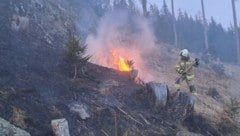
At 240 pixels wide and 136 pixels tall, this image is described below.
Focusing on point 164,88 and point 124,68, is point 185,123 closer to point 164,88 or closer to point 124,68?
point 164,88

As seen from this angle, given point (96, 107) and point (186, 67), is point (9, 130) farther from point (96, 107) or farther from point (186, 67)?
point (186, 67)

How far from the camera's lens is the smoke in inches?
1005

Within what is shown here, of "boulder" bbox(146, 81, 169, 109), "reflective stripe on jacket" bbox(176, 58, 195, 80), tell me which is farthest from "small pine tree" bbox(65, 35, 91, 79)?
"reflective stripe on jacket" bbox(176, 58, 195, 80)

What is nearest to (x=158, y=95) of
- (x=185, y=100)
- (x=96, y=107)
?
(x=185, y=100)

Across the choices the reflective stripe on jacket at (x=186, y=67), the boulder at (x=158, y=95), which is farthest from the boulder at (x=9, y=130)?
the reflective stripe on jacket at (x=186, y=67)

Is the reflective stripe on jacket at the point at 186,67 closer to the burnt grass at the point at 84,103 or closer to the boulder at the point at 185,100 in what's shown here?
the boulder at the point at 185,100

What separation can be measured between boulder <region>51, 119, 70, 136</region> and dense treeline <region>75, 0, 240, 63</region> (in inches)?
1557

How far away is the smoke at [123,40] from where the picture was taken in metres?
25.5

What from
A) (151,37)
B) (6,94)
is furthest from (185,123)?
(151,37)

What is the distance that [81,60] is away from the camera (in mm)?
14117

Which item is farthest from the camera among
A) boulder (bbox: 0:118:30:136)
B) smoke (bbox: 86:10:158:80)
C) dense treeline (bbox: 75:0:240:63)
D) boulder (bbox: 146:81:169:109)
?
dense treeline (bbox: 75:0:240:63)

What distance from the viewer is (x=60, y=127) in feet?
32.5

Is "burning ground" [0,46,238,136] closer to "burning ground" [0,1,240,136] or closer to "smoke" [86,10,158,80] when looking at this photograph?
"burning ground" [0,1,240,136]

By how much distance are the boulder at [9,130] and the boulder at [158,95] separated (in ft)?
19.0
